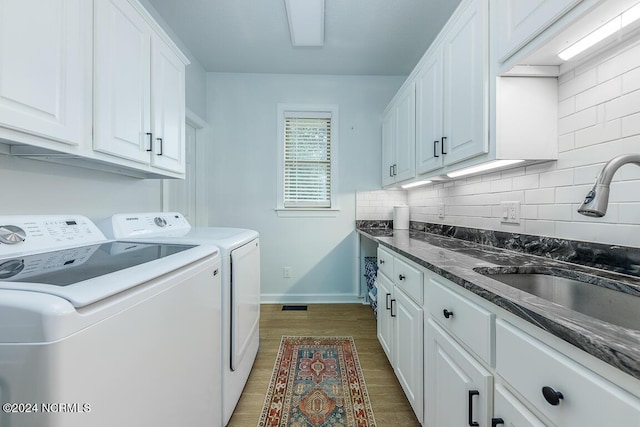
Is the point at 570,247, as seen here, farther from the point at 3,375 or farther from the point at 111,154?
the point at 111,154

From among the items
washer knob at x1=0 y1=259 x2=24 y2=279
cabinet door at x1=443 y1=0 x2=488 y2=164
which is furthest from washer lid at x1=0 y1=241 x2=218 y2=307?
cabinet door at x1=443 y1=0 x2=488 y2=164

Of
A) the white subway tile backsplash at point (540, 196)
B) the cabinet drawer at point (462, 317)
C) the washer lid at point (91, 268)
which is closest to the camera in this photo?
the washer lid at point (91, 268)

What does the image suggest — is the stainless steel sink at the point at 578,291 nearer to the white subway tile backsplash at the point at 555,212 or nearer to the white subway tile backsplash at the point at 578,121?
the white subway tile backsplash at the point at 555,212

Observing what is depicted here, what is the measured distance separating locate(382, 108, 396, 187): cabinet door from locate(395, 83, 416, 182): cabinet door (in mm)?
132

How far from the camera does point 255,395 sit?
1659 millimetres

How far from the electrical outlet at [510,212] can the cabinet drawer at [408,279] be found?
62cm

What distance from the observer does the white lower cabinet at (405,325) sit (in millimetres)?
1335

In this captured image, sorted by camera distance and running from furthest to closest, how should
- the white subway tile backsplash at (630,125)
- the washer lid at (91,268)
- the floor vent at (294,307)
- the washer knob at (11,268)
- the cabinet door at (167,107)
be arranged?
the floor vent at (294,307) < the cabinet door at (167,107) < the white subway tile backsplash at (630,125) < the washer knob at (11,268) < the washer lid at (91,268)

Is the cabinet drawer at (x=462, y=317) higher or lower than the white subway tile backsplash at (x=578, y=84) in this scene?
lower

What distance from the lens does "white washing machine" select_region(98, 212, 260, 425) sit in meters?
1.38

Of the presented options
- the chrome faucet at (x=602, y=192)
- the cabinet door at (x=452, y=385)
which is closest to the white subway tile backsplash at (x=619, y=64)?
the chrome faucet at (x=602, y=192)

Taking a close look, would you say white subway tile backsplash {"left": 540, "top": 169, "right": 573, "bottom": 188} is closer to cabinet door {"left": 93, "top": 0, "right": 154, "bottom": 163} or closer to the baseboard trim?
cabinet door {"left": 93, "top": 0, "right": 154, "bottom": 163}

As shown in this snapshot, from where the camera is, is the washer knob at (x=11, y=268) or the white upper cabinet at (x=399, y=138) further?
the white upper cabinet at (x=399, y=138)

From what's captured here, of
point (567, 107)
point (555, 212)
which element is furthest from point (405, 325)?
point (567, 107)
